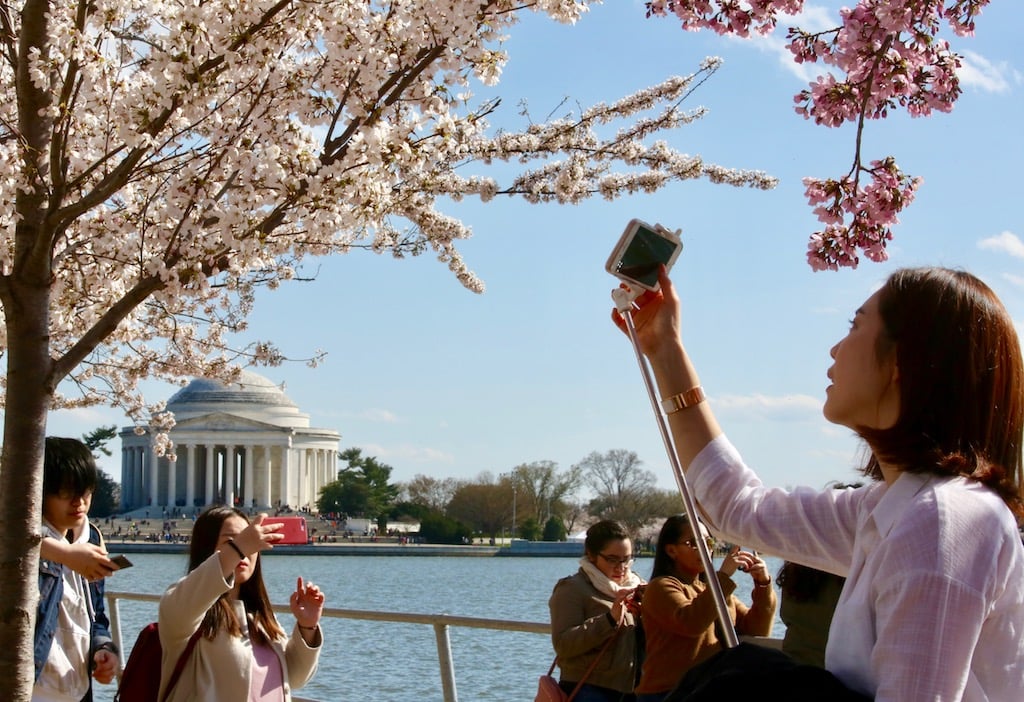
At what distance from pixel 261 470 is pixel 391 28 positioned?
12008 centimetres

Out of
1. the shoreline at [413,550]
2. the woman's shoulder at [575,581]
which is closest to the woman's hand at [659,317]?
the woman's shoulder at [575,581]

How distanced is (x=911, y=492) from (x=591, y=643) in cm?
389

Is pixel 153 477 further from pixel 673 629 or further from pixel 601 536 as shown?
pixel 673 629

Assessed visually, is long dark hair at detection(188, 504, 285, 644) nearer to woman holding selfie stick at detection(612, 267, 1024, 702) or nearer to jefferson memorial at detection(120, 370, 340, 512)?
woman holding selfie stick at detection(612, 267, 1024, 702)

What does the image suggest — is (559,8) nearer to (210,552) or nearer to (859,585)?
(210,552)

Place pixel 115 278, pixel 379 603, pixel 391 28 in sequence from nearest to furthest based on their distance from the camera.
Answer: pixel 391 28 → pixel 115 278 → pixel 379 603

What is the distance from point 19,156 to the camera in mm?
4766

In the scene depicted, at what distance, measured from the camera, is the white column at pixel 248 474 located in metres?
121

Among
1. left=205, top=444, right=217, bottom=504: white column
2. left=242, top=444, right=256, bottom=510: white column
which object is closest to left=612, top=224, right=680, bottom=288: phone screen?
left=242, top=444, right=256, bottom=510: white column

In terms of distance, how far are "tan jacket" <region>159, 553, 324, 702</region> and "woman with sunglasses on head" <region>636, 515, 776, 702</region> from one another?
1675mm

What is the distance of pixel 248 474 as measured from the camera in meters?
121

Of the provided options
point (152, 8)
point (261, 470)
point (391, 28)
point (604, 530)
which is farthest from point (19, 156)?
point (261, 470)

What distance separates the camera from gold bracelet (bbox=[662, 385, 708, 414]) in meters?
1.92

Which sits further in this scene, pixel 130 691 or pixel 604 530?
pixel 604 530
